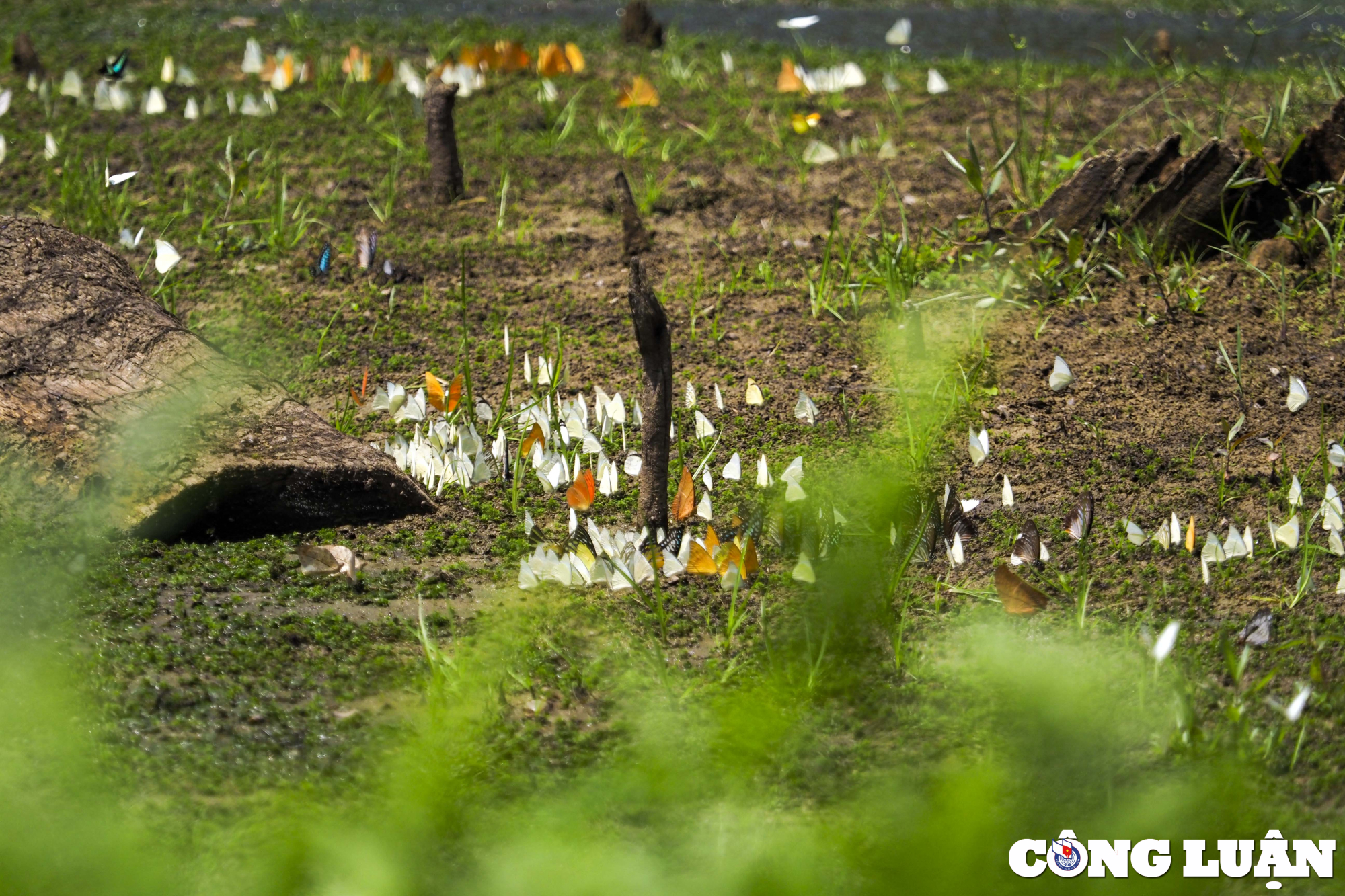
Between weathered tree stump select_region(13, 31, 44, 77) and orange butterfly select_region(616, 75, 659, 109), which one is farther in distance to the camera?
weathered tree stump select_region(13, 31, 44, 77)

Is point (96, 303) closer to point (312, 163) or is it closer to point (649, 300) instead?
point (649, 300)

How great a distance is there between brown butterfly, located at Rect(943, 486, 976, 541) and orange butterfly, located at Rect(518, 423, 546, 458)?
0.96 m

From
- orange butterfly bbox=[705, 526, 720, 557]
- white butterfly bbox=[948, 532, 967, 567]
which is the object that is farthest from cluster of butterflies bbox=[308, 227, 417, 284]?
white butterfly bbox=[948, 532, 967, 567]

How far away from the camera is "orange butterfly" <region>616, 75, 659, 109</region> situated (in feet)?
15.4

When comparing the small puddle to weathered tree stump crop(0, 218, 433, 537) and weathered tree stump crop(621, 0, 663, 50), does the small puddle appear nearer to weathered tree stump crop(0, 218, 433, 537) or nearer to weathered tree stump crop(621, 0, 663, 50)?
weathered tree stump crop(621, 0, 663, 50)

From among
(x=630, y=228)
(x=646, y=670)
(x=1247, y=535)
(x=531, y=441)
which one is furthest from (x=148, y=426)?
(x=1247, y=535)

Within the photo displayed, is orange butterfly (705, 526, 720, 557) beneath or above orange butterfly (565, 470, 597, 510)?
beneath

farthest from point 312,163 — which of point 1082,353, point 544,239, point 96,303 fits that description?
point 1082,353

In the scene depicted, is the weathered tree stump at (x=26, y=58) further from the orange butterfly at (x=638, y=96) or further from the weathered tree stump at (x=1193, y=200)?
the weathered tree stump at (x=1193, y=200)

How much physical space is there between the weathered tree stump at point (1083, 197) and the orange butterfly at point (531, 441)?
1682 mm

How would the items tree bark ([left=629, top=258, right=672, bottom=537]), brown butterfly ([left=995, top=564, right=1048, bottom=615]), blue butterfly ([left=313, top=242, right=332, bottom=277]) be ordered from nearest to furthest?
tree bark ([left=629, top=258, right=672, bottom=537]), brown butterfly ([left=995, top=564, right=1048, bottom=615]), blue butterfly ([left=313, top=242, right=332, bottom=277])

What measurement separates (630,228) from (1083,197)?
1.38 m

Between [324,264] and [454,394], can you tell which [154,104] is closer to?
[324,264]

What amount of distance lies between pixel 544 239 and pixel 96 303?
159 centimetres
